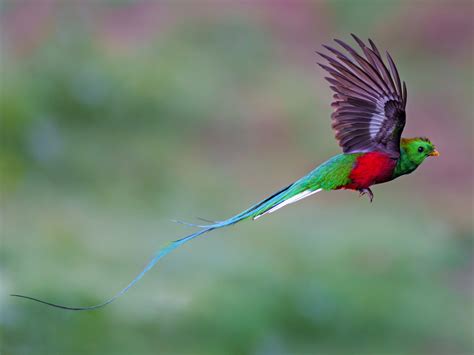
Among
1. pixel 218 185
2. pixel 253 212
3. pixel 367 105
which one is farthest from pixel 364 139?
pixel 218 185

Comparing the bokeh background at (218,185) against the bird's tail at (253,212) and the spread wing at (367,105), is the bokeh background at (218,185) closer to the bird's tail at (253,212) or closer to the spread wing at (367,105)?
the bird's tail at (253,212)

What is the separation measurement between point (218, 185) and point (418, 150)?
33.2 ft

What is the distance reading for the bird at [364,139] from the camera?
141 inches

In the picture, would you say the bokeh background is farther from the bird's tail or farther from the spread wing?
the spread wing

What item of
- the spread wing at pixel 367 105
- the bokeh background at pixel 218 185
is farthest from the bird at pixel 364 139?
the bokeh background at pixel 218 185

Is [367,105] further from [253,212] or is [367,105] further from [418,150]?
[253,212]

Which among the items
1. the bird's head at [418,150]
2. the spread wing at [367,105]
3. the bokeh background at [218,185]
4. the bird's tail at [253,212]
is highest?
the bokeh background at [218,185]

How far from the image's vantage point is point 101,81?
47.6ft

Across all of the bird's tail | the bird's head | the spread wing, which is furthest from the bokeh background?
the bird's head

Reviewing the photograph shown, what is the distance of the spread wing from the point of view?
3.61 metres

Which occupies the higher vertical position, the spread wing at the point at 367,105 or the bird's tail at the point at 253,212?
the spread wing at the point at 367,105

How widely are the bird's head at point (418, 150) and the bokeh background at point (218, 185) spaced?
602 cm

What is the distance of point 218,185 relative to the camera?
13.7 m

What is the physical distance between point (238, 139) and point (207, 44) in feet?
7.78
